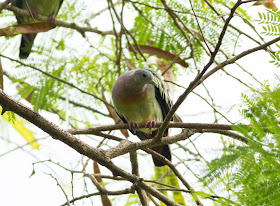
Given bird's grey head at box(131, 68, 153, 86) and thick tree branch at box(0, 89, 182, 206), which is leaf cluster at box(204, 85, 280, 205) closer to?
thick tree branch at box(0, 89, 182, 206)

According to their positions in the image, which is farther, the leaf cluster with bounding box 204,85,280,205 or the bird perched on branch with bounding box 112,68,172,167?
the bird perched on branch with bounding box 112,68,172,167

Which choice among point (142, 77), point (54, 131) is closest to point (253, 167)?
point (54, 131)

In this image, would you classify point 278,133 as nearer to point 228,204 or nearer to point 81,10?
point 228,204

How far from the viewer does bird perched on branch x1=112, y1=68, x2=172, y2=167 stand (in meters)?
3.63

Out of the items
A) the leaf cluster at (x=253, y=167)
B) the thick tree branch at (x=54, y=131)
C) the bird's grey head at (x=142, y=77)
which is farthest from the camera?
the bird's grey head at (x=142, y=77)

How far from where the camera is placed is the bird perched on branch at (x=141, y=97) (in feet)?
11.9

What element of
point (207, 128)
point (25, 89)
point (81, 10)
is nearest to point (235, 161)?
point (207, 128)

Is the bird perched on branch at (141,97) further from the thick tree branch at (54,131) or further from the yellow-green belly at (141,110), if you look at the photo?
the thick tree branch at (54,131)

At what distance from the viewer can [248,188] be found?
120 cm

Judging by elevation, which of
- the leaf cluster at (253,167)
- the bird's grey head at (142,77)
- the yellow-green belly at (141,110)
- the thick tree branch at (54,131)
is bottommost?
the leaf cluster at (253,167)

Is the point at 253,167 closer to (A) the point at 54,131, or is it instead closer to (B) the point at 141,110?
(A) the point at 54,131

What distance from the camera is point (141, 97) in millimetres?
3719

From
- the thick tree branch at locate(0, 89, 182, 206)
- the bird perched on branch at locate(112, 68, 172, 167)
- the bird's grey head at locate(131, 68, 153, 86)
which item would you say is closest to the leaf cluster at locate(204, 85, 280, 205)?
→ the thick tree branch at locate(0, 89, 182, 206)

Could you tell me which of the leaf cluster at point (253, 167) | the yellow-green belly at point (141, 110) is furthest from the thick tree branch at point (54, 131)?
the yellow-green belly at point (141, 110)
